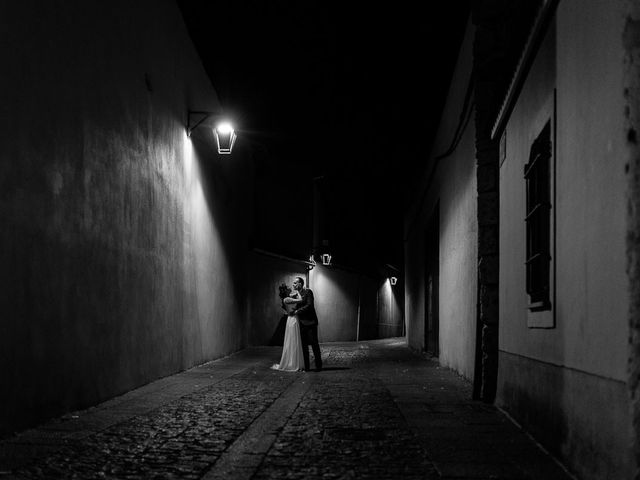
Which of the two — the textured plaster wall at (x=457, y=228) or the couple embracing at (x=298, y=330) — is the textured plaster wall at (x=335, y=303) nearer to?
the textured plaster wall at (x=457, y=228)

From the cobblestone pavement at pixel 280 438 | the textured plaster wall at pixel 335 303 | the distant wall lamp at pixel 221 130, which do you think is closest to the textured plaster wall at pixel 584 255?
the cobblestone pavement at pixel 280 438

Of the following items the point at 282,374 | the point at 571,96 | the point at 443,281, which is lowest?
the point at 282,374

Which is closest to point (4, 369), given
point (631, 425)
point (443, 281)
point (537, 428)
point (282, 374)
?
point (537, 428)

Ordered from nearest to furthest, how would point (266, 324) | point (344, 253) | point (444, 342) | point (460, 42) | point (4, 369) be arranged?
→ point (4, 369), point (460, 42), point (444, 342), point (266, 324), point (344, 253)

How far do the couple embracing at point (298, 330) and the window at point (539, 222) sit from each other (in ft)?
24.9

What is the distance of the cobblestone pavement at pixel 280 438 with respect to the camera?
5.15m

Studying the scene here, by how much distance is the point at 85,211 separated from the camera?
26.7ft

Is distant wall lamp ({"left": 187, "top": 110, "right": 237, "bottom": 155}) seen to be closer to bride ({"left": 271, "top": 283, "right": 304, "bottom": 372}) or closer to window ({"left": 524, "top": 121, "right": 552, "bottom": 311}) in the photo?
bride ({"left": 271, "top": 283, "right": 304, "bottom": 372})

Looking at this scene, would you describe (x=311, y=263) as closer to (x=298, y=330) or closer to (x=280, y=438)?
(x=298, y=330)

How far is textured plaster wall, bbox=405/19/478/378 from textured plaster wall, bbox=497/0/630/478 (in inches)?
159

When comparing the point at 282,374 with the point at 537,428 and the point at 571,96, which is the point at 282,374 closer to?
the point at 537,428

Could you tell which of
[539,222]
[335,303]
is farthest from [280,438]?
[335,303]

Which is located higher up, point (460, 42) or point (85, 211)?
point (460, 42)

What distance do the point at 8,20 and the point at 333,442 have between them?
4.28 m
